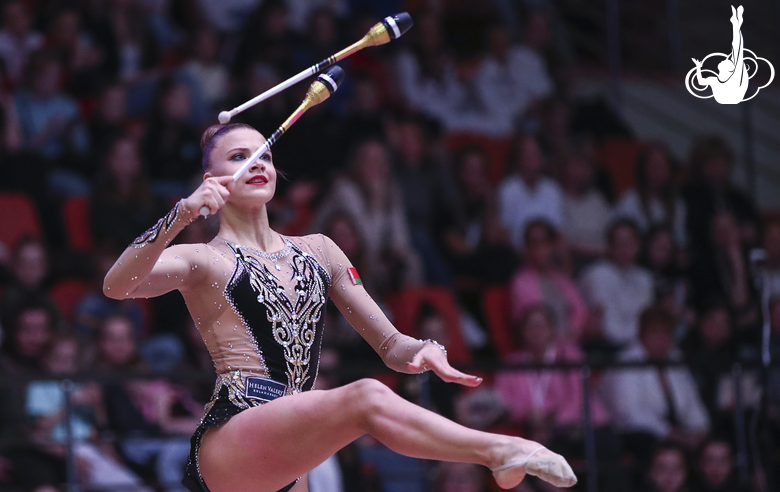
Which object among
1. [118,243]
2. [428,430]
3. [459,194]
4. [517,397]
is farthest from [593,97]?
[428,430]

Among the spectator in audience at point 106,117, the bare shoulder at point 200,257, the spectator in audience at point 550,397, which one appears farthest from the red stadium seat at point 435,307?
the bare shoulder at point 200,257

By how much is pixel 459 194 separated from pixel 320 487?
2921mm

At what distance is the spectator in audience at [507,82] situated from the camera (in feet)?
27.5

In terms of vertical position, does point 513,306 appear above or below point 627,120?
below

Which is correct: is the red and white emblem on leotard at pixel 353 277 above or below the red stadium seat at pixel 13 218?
below

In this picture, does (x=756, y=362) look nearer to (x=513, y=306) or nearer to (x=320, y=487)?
(x=513, y=306)

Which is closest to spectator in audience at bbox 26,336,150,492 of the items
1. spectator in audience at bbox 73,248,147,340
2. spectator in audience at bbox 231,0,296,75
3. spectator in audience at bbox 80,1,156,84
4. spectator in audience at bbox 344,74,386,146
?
spectator in audience at bbox 73,248,147,340

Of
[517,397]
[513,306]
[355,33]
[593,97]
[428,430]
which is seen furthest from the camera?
[593,97]

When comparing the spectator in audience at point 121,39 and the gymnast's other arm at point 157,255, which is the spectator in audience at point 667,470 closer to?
the gymnast's other arm at point 157,255

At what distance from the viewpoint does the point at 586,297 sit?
23.1 feet

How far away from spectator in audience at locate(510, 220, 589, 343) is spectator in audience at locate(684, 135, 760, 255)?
1.21 metres

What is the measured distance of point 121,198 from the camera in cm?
618

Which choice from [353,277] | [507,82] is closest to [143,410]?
[353,277]

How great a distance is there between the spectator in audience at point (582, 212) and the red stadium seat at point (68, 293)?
348cm
